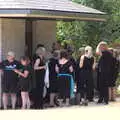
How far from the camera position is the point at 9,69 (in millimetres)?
15898

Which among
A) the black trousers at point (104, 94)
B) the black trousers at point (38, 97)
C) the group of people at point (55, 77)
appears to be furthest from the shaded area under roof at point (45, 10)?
the black trousers at point (104, 94)

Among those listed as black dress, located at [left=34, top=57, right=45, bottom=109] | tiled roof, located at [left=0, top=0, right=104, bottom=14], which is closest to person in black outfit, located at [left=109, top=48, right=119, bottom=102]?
tiled roof, located at [left=0, top=0, right=104, bottom=14]

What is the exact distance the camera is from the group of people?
15.9 m

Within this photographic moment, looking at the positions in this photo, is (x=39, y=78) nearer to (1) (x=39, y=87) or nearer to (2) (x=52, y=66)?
(1) (x=39, y=87)

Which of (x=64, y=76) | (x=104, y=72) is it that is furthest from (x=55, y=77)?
(x=104, y=72)

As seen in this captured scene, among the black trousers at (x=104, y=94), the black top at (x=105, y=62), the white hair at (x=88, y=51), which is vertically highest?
the white hair at (x=88, y=51)

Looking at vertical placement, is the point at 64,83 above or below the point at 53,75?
below

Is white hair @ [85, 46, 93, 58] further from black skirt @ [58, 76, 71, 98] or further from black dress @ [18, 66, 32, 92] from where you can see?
black dress @ [18, 66, 32, 92]

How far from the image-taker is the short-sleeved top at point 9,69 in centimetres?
1589

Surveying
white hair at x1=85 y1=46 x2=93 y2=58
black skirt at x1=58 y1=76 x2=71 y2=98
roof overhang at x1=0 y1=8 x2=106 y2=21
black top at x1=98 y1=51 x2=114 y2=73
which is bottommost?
black skirt at x1=58 y1=76 x2=71 y2=98

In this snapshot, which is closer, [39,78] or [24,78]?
[24,78]

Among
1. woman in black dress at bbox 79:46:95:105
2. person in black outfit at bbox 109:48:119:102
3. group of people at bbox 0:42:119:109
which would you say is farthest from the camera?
person in black outfit at bbox 109:48:119:102

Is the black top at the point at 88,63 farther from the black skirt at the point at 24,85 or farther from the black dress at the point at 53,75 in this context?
the black skirt at the point at 24,85

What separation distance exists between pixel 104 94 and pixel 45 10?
3065 millimetres
